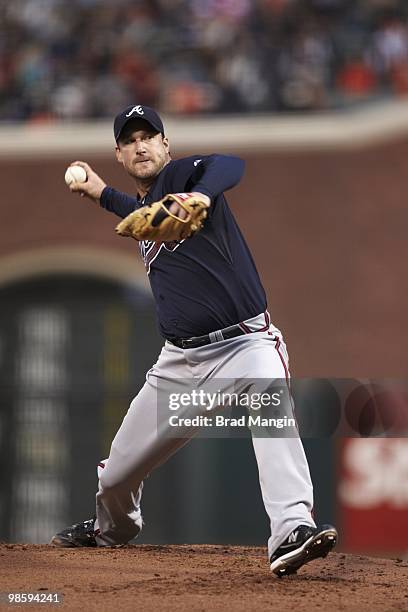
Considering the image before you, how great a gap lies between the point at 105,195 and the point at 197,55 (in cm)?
796

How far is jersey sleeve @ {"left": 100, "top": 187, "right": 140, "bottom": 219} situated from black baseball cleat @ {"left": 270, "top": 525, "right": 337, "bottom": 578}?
5.45ft

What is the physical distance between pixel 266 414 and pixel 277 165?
27.9 ft

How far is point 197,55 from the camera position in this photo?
12.7m

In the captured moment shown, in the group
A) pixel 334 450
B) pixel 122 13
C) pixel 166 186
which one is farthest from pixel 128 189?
pixel 166 186

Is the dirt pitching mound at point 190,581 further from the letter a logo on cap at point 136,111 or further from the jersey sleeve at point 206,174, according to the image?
the letter a logo on cap at point 136,111

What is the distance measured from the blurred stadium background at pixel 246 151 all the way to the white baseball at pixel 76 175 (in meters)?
6.12

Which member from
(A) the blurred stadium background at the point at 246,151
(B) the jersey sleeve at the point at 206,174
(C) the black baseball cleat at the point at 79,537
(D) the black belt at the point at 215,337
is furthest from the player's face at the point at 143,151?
(A) the blurred stadium background at the point at 246,151

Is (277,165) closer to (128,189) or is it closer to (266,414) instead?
(128,189)

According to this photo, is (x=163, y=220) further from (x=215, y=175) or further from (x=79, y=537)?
(x=79, y=537)

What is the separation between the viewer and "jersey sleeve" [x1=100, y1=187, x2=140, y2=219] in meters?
5.05

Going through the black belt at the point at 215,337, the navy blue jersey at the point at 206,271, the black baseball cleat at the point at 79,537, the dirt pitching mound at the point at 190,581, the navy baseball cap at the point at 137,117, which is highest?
the navy baseball cap at the point at 137,117

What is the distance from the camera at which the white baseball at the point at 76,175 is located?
5.08 m

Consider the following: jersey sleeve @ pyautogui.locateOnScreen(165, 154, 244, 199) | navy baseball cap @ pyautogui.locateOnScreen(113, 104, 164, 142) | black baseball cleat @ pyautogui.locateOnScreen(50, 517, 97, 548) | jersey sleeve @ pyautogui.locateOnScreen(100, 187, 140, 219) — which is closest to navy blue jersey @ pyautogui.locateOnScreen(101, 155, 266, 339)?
jersey sleeve @ pyautogui.locateOnScreen(165, 154, 244, 199)

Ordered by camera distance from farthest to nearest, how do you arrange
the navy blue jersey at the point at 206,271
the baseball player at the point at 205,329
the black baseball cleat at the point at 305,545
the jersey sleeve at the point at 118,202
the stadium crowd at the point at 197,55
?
1. the stadium crowd at the point at 197,55
2. the jersey sleeve at the point at 118,202
3. the navy blue jersey at the point at 206,271
4. the baseball player at the point at 205,329
5. the black baseball cleat at the point at 305,545
